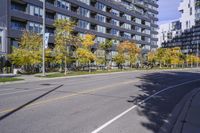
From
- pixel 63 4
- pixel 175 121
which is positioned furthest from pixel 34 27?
pixel 175 121

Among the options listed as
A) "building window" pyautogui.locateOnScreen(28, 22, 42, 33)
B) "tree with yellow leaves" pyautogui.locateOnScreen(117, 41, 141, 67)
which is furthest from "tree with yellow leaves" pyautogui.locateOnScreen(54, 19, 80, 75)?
"tree with yellow leaves" pyautogui.locateOnScreen(117, 41, 141, 67)

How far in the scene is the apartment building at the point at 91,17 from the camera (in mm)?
52344

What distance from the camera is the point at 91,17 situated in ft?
263

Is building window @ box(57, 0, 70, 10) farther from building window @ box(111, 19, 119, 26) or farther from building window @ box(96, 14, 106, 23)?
building window @ box(111, 19, 119, 26)

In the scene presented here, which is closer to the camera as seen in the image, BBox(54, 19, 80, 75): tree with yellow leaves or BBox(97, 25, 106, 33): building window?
BBox(54, 19, 80, 75): tree with yellow leaves

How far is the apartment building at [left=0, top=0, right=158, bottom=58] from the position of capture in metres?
52.3

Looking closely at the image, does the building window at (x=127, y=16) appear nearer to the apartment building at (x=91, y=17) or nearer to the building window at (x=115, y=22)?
the apartment building at (x=91, y=17)

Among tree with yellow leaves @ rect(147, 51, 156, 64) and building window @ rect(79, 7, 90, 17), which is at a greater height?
building window @ rect(79, 7, 90, 17)

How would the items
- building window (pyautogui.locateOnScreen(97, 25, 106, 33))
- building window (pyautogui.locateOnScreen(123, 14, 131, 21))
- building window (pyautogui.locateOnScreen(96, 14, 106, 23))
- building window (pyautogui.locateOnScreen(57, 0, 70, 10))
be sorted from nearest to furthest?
building window (pyautogui.locateOnScreen(57, 0, 70, 10)) < building window (pyautogui.locateOnScreen(97, 25, 106, 33)) < building window (pyautogui.locateOnScreen(96, 14, 106, 23)) < building window (pyautogui.locateOnScreen(123, 14, 131, 21))

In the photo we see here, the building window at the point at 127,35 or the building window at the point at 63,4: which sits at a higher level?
the building window at the point at 63,4

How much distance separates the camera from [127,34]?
9925 centimetres

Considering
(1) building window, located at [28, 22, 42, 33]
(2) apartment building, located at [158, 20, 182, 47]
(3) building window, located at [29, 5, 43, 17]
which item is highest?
(2) apartment building, located at [158, 20, 182, 47]

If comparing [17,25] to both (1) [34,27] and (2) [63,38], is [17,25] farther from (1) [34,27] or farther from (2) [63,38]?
(2) [63,38]

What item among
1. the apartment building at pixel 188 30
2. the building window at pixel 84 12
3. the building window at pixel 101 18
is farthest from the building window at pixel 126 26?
the apartment building at pixel 188 30
